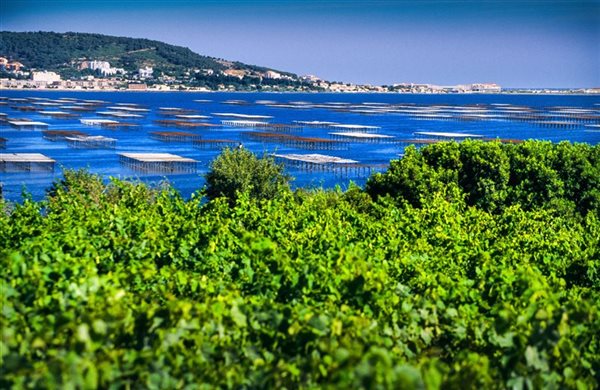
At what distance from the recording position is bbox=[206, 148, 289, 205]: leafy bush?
41906 mm

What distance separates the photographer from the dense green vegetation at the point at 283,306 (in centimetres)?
641

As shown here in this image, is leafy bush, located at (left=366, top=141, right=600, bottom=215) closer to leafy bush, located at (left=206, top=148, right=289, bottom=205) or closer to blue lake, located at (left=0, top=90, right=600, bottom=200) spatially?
leafy bush, located at (left=206, top=148, right=289, bottom=205)

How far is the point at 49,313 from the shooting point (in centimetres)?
773

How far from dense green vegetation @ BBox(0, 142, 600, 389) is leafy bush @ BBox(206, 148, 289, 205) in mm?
25347

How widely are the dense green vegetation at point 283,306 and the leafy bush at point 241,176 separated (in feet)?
83.2

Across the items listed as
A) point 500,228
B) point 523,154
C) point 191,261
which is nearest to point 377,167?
point 523,154

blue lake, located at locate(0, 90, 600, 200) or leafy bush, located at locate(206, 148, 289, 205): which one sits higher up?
leafy bush, located at locate(206, 148, 289, 205)

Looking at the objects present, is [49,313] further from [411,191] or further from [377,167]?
[377,167]

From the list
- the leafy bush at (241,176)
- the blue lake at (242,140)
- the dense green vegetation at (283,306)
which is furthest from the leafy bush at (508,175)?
the blue lake at (242,140)

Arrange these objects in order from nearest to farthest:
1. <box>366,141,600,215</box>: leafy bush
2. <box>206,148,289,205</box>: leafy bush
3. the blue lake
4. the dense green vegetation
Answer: the dense green vegetation
<box>366,141,600,215</box>: leafy bush
<box>206,148,289,205</box>: leafy bush
the blue lake

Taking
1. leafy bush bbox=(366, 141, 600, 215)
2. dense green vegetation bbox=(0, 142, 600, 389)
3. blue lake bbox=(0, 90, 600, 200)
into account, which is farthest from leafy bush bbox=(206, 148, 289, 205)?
dense green vegetation bbox=(0, 142, 600, 389)

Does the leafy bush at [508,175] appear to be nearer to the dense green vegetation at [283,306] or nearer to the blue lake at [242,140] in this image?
the dense green vegetation at [283,306]

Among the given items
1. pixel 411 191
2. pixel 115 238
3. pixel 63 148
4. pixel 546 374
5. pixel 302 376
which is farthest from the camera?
pixel 63 148

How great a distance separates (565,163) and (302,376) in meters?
27.8
